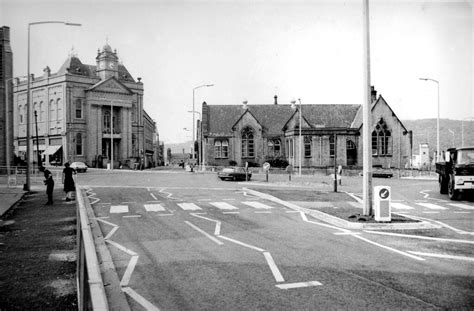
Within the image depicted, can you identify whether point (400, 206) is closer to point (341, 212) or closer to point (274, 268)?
point (341, 212)

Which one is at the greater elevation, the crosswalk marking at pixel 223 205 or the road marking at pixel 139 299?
the crosswalk marking at pixel 223 205

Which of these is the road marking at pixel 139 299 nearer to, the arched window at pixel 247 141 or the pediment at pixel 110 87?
the arched window at pixel 247 141

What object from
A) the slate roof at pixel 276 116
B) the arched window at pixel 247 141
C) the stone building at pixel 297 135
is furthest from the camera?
the slate roof at pixel 276 116

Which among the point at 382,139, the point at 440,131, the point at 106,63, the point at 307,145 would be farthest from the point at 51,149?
the point at 440,131

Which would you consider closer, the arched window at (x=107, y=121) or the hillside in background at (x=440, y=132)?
the arched window at (x=107, y=121)

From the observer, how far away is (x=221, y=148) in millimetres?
65688

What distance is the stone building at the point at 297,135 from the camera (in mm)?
60125

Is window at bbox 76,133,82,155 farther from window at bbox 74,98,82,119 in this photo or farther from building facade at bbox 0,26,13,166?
building facade at bbox 0,26,13,166

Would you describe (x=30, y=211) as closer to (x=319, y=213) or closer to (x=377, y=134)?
(x=319, y=213)

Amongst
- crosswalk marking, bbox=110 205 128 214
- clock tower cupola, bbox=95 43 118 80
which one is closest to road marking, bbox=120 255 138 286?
crosswalk marking, bbox=110 205 128 214

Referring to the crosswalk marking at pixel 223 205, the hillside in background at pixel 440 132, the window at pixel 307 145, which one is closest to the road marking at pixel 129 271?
the crosswalk marking at pixel 223 205

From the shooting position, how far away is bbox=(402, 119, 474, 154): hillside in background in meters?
130

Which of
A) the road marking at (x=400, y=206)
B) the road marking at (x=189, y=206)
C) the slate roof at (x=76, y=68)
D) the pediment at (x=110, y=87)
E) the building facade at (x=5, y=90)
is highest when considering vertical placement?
the slate roof at (x=76, y=68)

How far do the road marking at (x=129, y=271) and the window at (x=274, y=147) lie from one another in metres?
56.5
